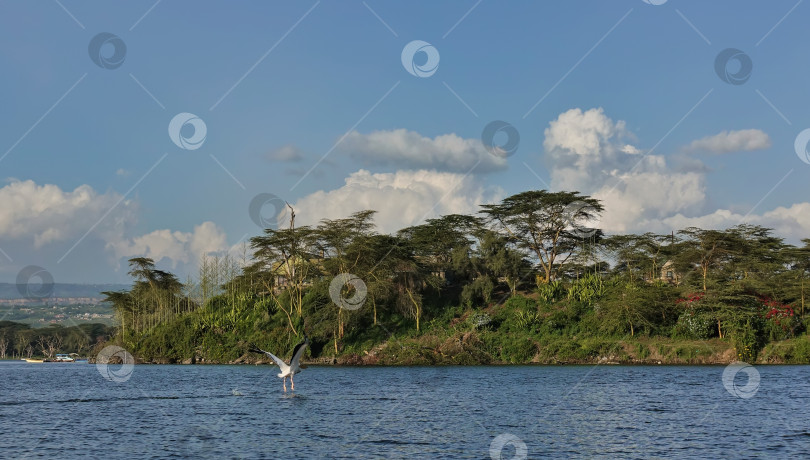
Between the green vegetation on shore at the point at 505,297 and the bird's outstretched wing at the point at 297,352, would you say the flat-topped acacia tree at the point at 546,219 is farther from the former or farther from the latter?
the bird's outstretched wing at the point at 297,352

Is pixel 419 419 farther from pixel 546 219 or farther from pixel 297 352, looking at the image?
pixel 546 219

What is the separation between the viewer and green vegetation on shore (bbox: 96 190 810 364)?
6494cm

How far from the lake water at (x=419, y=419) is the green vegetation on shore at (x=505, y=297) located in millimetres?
19302

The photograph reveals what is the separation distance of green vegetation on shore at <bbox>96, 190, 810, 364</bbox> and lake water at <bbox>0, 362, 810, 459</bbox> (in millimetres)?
19302

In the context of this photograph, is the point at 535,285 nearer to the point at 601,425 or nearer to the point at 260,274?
the point at 260,274

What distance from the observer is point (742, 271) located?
256 ft

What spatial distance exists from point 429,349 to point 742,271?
38.4 meters

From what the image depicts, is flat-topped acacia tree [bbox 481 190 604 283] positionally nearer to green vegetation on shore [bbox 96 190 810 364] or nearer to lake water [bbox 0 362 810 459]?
green vegetation on shore [bbox 96 190 810 364]

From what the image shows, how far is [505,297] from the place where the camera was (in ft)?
277

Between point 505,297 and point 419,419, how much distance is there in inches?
2276

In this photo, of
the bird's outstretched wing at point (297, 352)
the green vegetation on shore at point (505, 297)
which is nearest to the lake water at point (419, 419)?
the bird's outstretched wing at point (297, 352)

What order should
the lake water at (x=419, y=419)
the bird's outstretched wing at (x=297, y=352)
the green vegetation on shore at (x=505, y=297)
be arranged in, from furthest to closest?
the green vegetation on shore at (x=505, y=297) < the bird's outstretched wing at (x=297, y=352) < the lake water at (x=419, y=419)

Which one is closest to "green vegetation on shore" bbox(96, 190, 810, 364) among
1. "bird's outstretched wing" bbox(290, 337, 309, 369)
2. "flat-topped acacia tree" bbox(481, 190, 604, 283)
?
"flat-topped acacia tree" bbox(481, 190, 604, 283)

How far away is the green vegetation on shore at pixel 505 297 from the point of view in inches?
2557
